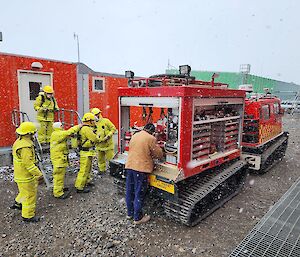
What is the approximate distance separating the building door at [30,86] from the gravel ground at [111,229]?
280cm

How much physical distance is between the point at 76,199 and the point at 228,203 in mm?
3295

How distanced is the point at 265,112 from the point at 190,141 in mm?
4258

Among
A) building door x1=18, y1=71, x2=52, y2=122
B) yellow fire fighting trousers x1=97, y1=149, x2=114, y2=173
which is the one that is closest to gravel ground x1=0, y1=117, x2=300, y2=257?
yellow fire fighting trousers x1=97, y1=149, x2=114, y2=173

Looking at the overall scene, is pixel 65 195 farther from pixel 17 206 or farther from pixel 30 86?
pixel 30 86

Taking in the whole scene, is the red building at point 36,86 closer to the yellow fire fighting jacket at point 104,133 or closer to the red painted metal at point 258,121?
the yellow fire fighting jacket at point 104,133

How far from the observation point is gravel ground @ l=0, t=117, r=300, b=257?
376cm

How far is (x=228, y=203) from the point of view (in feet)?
17.6

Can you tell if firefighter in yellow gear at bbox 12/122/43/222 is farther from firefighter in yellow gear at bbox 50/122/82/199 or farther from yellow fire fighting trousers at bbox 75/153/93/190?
yellow fire fighting trousers at bbox 75/153/93/190

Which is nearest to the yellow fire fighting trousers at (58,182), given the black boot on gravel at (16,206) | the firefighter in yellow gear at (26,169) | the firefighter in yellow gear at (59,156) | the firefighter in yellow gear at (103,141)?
the firefighter in yellow gear at (59,156)

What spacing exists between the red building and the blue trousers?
4.78 m

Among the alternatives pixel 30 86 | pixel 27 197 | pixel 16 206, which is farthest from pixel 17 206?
pixel 30 86

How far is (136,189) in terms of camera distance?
4.44 metres

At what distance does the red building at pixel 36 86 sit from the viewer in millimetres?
7266

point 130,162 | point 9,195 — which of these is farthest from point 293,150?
point 9,195
